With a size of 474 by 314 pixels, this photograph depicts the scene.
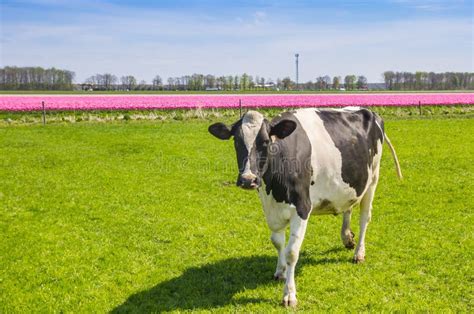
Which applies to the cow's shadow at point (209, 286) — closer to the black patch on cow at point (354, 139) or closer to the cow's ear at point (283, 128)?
the black patch on cow at point (354, 139)

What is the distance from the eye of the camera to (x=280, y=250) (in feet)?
18.4

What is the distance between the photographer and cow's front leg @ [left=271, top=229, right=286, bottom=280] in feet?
17.9

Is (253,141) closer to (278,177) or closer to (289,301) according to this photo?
(278,177)

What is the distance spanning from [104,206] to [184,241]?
279 cm

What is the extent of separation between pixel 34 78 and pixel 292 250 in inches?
3951

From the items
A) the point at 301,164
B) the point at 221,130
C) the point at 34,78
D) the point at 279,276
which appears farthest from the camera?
the point at 34,78

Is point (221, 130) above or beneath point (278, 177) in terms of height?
above

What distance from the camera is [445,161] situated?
13469 mm

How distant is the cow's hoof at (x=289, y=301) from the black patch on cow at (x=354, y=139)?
5.20 ft

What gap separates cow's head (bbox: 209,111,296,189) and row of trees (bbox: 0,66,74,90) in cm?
9535

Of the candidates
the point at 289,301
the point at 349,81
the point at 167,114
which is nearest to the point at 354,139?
the point at 289,301

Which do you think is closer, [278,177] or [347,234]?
[278,177]

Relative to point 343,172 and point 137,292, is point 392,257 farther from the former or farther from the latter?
point 137,292

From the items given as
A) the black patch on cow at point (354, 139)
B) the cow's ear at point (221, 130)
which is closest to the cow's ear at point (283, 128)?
the cow's ear at point (221, 130)
